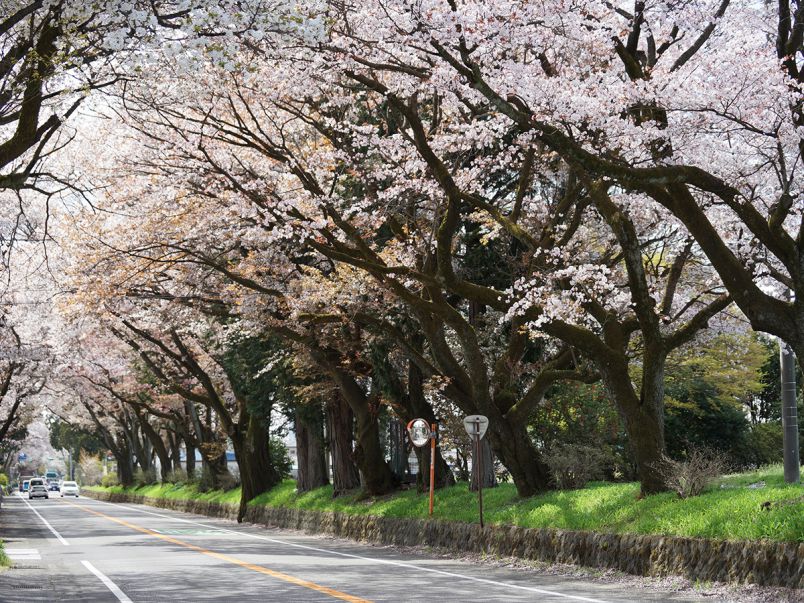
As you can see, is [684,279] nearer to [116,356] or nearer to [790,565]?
[790,565]

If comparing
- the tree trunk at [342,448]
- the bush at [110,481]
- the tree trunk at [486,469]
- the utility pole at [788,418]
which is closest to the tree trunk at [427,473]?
the tree trunk at [486,469]

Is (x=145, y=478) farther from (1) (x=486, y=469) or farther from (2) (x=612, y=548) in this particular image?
(2) (x=612, y=548)

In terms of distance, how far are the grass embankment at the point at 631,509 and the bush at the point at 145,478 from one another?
47749 millimetres

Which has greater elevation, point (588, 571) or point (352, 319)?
point (352, 319)

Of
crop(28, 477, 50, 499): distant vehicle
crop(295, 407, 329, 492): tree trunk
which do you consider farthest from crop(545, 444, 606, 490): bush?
crop(28, 477, 50, 499): distant vehicle

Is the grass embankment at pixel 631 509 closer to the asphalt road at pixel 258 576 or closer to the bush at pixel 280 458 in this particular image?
the asphalt road at pixel 258 576

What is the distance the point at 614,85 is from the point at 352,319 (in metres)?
10.4

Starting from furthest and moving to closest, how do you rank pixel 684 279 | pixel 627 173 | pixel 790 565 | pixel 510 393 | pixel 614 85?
1. pixel 684 279
2. pixel 510 393
3. pixel 614 85
4. pixel 627 173
5. pixel 790 565

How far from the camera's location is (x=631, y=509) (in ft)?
59.4

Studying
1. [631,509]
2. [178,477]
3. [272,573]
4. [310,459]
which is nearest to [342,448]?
[310,459]

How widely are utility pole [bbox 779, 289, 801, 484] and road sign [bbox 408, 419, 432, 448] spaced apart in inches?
392

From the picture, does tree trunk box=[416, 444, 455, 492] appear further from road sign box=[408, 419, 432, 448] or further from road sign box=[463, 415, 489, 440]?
road sign box=[463, 415, 489, 440]

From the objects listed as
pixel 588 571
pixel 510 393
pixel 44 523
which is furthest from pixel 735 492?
pixel 44 523

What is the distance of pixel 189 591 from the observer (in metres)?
14.1
